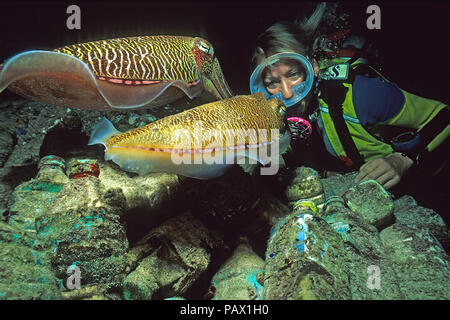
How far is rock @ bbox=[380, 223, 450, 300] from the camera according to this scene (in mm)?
1500

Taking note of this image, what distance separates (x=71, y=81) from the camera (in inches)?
53.9

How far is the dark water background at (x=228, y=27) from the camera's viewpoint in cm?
675

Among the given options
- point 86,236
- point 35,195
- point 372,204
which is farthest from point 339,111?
point 35,195

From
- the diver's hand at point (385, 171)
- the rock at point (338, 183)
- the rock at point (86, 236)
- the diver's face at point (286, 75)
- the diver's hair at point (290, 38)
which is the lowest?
the rock at point (338, 183)

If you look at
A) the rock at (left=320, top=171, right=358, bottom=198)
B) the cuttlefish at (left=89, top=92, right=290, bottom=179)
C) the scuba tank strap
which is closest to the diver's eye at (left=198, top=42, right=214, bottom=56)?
the cuttlefish at (left=89, top=92, right=290, bottom=179)

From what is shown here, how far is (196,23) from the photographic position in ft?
28.5

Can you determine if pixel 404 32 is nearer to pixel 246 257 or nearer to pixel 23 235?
pixel 246 257

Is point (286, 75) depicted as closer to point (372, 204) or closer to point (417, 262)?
point (372, 204)

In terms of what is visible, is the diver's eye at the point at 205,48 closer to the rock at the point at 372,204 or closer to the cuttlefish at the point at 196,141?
the cuttlefish at the point at 196,141

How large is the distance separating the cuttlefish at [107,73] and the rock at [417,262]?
86.9 inches

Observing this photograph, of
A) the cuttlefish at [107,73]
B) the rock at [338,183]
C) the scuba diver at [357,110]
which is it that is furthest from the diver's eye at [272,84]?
the cuttlefish at [107,73]

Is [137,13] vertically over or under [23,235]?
over
